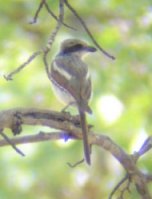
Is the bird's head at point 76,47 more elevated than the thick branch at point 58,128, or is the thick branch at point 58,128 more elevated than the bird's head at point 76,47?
the thick branch at point 58,128

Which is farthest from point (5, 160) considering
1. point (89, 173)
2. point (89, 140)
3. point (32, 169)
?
point (89, 140)

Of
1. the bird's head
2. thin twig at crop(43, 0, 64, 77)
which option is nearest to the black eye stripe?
the bird's head

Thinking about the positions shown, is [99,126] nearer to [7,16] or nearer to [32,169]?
[32,169]

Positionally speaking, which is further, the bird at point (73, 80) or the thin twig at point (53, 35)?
the bird at point (73, 80)

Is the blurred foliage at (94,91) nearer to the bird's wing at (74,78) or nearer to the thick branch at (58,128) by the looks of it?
the bird's wing at (74,78)

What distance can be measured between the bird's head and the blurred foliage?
1.77 feet

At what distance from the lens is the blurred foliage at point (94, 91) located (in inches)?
209

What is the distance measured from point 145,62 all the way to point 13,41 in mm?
948

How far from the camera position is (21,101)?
5.45 metres

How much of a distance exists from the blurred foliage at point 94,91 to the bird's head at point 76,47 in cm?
→ 54

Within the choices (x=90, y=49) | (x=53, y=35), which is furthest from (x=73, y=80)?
(x=53, y=35)

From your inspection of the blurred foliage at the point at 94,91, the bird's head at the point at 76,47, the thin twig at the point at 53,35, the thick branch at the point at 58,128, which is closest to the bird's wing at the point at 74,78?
the bird's head at the point at 76,47

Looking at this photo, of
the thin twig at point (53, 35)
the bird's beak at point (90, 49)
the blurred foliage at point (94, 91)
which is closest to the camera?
the thin twig at point (53, 35)

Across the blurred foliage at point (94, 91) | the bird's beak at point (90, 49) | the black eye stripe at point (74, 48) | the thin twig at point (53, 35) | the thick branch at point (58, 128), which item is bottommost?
the blurred foliage at point (94, 91)
